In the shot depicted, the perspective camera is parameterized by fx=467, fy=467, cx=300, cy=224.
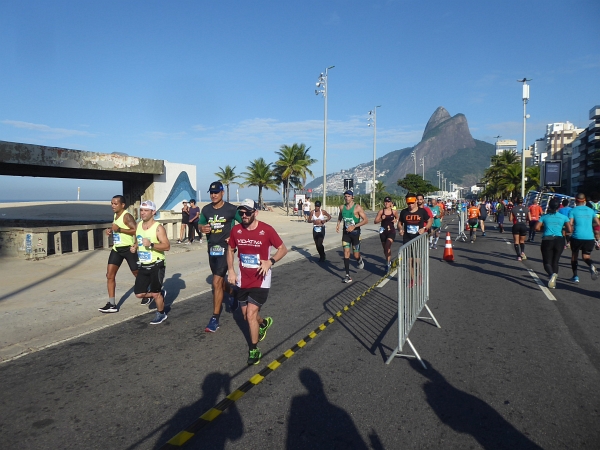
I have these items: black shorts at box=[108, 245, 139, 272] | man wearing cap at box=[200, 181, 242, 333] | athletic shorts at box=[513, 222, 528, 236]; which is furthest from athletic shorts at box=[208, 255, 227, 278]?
athletic shorts at box=[513, 222, 528, 236]

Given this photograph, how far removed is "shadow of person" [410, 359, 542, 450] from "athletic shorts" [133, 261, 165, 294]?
3910 millimetres

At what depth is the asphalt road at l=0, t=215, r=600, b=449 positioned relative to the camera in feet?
11.6

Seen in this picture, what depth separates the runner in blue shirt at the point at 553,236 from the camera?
9.28 m

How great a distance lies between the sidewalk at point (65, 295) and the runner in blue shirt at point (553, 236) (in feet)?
22.8

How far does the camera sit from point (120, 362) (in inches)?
203

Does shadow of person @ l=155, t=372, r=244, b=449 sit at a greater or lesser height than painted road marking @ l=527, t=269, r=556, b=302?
lesser

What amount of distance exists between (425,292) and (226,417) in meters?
3.91

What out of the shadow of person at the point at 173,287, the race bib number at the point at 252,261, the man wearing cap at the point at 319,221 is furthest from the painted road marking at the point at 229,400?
the man wearing cap at the point at 319,221

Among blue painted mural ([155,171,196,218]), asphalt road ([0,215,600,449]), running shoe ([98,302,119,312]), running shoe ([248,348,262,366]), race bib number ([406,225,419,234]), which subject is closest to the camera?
asphalt road ([0,215,600,449])

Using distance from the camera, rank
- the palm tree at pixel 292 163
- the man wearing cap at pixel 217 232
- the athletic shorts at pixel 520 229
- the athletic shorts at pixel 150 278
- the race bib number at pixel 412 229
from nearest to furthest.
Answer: the man wearing cap at pixel 217 232 → the athletic shorts at pixel 150 278 → the race bib number at pixel 412 229 → the athletic shorts at pixel 520 229 → the palm tree at pixel 292 163

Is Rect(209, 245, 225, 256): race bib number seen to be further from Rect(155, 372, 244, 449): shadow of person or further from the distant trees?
the distant trees

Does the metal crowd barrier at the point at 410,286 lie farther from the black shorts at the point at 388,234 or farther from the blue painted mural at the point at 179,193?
the blue painted mural at the point at 179,193

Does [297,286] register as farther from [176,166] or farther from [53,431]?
[176,166]

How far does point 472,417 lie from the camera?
380 cm
